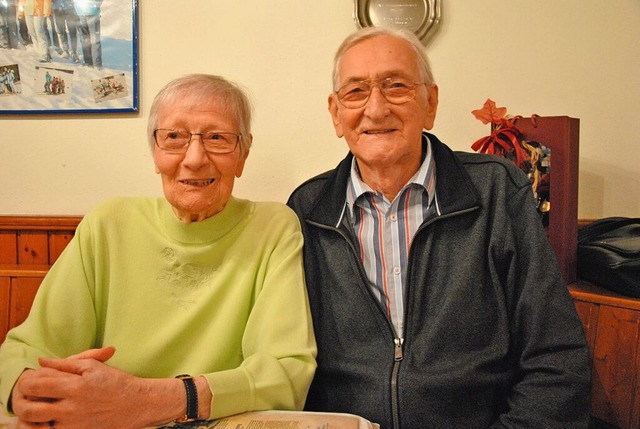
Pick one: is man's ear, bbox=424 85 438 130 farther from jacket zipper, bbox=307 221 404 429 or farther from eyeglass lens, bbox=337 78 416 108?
jacket zipper, bbox=307 221 404 429

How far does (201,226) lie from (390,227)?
20.2 inches

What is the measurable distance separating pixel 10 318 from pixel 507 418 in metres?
1.61

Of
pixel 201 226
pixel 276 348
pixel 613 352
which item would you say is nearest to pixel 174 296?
pixel 201 226

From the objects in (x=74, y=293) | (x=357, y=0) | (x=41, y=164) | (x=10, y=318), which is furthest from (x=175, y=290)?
(x=357, y=0)

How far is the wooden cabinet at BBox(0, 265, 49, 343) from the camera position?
1701mm

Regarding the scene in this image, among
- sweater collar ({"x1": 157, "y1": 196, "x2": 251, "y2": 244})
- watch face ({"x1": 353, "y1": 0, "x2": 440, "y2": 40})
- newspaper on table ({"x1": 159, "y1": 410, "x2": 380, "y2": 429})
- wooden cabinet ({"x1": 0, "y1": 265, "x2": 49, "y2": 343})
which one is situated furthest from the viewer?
watch face ({"x1": 353, "y1": 0, "x2": 440, "y2": 40})

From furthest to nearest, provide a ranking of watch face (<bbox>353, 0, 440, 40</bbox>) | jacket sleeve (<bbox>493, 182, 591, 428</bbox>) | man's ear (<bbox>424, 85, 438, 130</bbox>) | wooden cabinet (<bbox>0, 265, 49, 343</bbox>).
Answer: watch face (<bbox>353, 0, 440, 40</bbox>), wooden cabinet (<bbox>0, 265, 49, 343</bbox>), man's ear (<bbox>424, 85, 438, 130</bbox>), jacket sleeve (<bbox>493, 182, 591, 428</bbox>)

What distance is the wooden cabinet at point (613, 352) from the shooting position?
4.31ft

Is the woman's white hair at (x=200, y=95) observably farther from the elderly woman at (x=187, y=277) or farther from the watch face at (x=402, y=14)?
the watch face at (x=402, y=14)

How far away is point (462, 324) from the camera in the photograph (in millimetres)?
1261

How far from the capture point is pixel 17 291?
171cm

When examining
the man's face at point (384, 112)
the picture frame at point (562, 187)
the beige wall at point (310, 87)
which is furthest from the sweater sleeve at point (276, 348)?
the picture frame at point (562, 187)

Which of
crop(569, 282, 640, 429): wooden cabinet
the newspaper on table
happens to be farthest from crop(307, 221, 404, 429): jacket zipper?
crop(569, 282, 640, 429): wooden cabinet

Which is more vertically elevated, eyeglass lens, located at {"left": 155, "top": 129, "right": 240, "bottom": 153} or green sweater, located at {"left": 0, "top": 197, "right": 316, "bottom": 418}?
→ eyeglass lens, located at {"left": 155, "top": 129, "right": 240, "bottom": 153}
